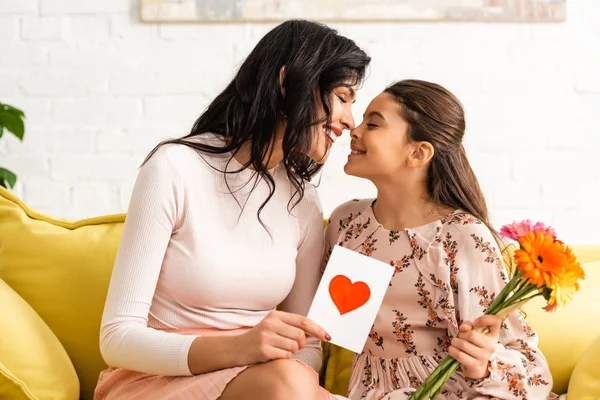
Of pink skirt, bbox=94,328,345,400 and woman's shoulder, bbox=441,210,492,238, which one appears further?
woman's shoulder, bbox=441,210,492,238

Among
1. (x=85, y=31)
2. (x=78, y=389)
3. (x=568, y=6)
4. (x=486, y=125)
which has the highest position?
(x=568, y=6)

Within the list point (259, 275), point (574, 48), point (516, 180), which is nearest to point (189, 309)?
point (259, 275)

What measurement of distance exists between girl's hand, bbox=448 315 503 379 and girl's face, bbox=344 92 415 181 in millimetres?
469

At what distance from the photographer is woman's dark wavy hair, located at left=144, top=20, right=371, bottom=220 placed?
4.95ft

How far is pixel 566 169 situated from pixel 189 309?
145cm

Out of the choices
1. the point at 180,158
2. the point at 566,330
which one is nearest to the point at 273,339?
the point at 180,158

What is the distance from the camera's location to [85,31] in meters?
2.38

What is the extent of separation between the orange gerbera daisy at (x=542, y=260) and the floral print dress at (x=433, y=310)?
0.33 meters

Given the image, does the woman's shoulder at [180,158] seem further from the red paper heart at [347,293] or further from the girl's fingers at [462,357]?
the girl's fingers at [462,357]

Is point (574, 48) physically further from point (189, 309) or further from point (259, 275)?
point (189, 309)

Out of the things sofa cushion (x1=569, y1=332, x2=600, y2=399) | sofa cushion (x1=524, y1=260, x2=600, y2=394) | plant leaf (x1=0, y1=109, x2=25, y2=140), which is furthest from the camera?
plant leaf (x1=0, y1=109, x2=25, y2=140)

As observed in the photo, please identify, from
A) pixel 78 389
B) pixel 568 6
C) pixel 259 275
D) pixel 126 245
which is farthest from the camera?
pixel 568 6

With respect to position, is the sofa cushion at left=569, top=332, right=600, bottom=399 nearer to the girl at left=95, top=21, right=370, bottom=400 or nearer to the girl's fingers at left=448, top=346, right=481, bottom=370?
the girl's fingers at left=448, top=346, right=481, bottom=370

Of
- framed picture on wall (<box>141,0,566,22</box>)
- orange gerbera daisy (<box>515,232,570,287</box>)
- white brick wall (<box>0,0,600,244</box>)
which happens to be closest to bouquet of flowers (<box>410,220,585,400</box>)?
orange gerbera daisy (<box>515,232,570,287</box>)
